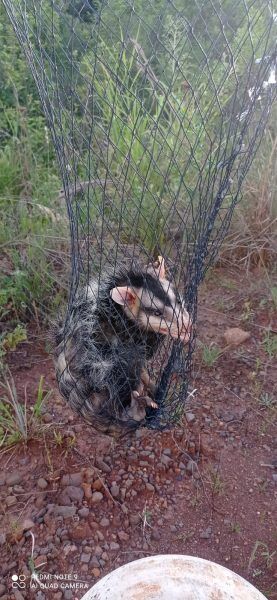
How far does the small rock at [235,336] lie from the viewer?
267cm

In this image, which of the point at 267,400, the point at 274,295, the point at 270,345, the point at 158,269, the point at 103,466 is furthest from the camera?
the point at 274,295

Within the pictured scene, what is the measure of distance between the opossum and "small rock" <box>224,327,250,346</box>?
0.87 m

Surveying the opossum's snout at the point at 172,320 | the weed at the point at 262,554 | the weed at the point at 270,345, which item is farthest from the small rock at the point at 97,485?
the weed at the point at 270,345

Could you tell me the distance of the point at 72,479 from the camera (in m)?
2.01

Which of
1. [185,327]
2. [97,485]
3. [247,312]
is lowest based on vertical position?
[97,485]

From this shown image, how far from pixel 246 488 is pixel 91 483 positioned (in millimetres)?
567

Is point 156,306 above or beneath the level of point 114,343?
above

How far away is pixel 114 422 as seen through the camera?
183cm

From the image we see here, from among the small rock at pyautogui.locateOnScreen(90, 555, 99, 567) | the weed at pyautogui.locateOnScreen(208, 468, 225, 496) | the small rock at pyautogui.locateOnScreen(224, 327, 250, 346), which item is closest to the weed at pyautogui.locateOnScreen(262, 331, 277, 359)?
the small rock at pyautogui.locateOnScreen(224, 327, 250, 346)

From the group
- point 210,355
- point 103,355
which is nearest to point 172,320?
point 103,355

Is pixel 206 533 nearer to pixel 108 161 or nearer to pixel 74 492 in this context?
pixel 74 492

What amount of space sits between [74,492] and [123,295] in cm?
79

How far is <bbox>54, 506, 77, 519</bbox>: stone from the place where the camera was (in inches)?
75.3

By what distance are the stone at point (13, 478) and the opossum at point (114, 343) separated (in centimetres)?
40
